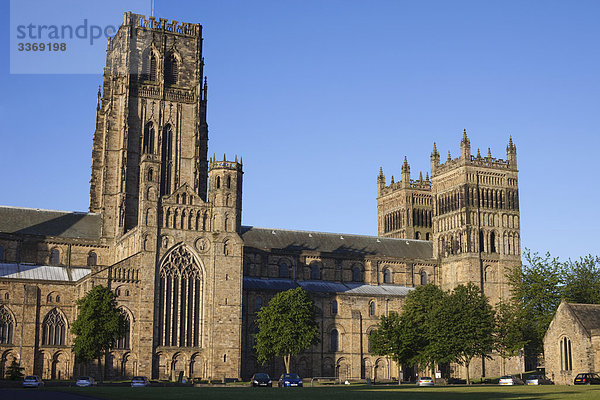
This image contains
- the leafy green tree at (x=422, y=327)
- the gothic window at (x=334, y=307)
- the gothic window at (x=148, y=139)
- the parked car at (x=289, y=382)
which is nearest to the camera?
the parked car at (x=289, y=382)

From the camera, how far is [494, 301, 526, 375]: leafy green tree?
107 metres

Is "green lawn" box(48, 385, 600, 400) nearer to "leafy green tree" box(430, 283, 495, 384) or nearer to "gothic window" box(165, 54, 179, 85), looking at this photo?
"leafy green tree" box(430, 283, 495, 384)

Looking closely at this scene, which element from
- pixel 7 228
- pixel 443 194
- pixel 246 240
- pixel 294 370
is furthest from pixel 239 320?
pixel 443 194

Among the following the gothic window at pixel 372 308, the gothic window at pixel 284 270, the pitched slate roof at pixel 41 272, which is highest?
the gothic window at pixel 284 270

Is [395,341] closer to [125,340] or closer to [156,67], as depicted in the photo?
[125,340]

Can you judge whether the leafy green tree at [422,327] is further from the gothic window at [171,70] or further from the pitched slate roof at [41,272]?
the gothic window at [171,70]

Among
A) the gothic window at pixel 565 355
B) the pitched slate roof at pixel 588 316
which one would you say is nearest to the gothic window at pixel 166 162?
the gothic window at pixel 565 355

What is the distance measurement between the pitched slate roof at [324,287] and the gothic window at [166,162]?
54.6 ft

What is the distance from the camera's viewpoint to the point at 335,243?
127 m

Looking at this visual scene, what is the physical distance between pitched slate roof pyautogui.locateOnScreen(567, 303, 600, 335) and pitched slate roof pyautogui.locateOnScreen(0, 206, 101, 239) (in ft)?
201

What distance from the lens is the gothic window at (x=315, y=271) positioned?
396 feet

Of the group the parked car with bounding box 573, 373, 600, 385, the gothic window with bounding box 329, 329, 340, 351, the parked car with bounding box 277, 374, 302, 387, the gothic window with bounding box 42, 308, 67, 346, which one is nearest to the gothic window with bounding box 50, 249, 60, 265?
the gothic window with bounding box 42, 308, 67, 346

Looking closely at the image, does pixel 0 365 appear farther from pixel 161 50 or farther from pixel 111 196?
pixel 161 50

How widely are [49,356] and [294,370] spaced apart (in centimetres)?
3116
